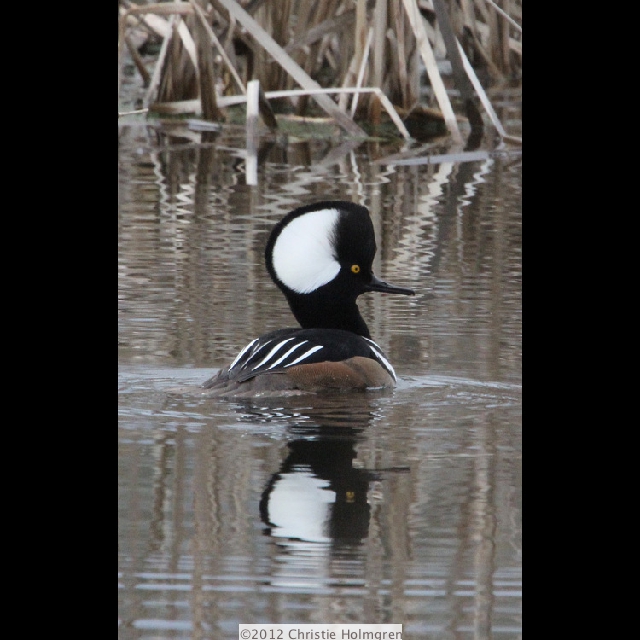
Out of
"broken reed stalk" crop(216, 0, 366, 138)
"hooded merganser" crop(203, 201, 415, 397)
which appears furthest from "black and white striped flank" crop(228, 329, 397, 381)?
"broken reed stalk" crop(216, 0, 366, 138)

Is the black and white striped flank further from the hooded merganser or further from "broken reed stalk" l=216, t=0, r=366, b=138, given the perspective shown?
"broken reed stalk" l=216, t=0, r=366, b=138

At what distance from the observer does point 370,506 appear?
4320 millimetres

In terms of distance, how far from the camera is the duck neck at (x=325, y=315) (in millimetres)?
6426

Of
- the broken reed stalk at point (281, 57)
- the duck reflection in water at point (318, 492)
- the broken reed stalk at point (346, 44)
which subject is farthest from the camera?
the broken reed stalk at point (346, 44)

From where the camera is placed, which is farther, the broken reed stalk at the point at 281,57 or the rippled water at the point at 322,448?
the broken reed stalk at the point at 281,57

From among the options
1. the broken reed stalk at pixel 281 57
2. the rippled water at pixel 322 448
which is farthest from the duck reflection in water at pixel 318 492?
the broken reed stalk at pixel 281 57

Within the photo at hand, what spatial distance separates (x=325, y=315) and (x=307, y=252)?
1.32ft

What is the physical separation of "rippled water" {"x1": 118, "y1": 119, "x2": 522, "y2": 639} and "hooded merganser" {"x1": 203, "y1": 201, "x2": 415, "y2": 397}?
0.43 ft

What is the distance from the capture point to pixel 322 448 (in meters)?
4.99

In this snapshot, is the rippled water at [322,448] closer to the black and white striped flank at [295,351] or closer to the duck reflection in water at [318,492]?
the duck reflection in water at [318,492]
